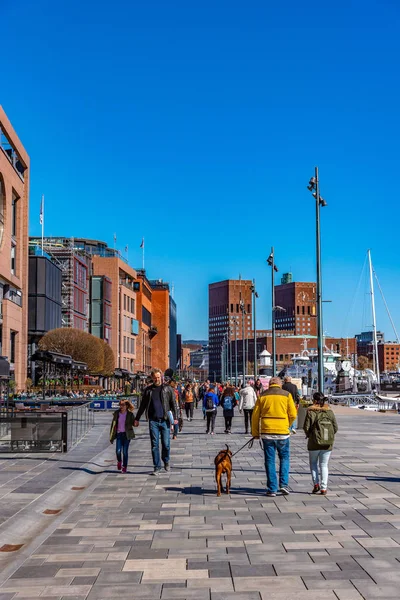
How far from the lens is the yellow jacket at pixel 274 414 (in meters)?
11.7

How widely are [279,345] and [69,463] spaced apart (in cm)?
17845

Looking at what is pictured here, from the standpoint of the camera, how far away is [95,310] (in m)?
100

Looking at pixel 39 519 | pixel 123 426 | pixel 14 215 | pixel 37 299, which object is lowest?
pixel 39 519

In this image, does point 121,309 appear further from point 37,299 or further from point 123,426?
point 123,426

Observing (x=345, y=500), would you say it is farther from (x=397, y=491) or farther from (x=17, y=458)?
(x=17, y=458)

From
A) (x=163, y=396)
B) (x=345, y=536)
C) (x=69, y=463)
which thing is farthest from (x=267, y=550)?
(x=69, y=463)

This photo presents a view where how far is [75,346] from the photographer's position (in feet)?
217

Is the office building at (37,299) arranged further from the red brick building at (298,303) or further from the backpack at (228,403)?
the red brick building at (298,303)

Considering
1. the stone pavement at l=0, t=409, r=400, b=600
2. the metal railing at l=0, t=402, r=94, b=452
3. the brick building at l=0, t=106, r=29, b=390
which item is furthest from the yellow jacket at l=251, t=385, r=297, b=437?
the brick building at l=0, t=106, r=29, b=390

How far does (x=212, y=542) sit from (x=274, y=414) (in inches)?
140

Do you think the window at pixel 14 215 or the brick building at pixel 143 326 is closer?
the window at pixel 14 215

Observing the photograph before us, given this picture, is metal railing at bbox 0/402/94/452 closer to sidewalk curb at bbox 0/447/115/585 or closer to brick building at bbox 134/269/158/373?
sidewalk curb at bbox 0/447/115/585

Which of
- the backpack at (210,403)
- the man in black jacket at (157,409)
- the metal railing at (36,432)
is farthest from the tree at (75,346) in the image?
the man in black jacket at (157,409)

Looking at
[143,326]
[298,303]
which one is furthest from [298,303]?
[143,326]
